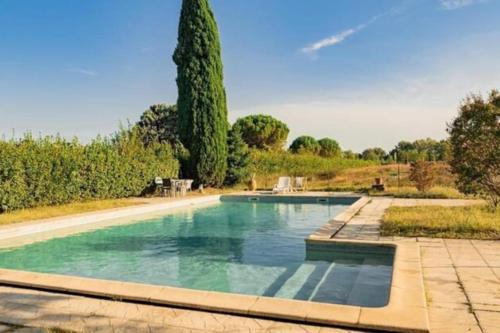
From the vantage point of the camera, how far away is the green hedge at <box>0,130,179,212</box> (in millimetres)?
11445

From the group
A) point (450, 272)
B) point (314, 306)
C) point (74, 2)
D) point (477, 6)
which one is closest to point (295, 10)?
point (477, 6)

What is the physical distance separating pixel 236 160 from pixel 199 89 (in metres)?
4.97

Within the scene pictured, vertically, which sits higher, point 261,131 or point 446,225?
point 261,131

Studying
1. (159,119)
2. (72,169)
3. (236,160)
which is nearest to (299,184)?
(236,160)

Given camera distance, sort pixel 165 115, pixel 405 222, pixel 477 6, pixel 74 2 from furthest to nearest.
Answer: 1. pixel 165 115
2. pixel 74 2
3. pixel 477 6
4. pixel 405 222

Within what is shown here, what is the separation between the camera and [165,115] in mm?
38500

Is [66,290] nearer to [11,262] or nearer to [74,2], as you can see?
[11,262]

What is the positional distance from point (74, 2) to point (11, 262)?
1003 centimetres

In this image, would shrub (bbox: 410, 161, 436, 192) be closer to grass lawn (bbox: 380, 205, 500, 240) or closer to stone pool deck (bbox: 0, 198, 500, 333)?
grass lawn (bbox: 380, 205, 500, 240)

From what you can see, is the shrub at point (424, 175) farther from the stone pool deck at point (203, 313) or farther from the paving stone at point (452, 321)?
the paving stone at point (452, 321)

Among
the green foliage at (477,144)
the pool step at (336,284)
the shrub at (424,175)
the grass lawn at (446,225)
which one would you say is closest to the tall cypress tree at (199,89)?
the shrub at (424,175)

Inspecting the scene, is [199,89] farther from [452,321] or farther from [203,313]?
[452,321]

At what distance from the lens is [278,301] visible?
3.62m

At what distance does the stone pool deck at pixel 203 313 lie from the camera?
3.14 metres
